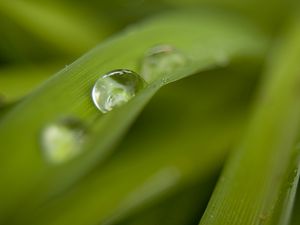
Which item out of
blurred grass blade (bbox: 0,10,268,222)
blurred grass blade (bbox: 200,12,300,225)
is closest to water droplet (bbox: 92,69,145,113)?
blurred grass blade (bbox: 0,10,268,222)

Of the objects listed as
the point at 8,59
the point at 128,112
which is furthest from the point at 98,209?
the point at 8,59

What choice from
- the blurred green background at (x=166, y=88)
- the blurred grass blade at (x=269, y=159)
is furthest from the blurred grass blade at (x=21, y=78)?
the blurred grass blade at (x=269, y=159)

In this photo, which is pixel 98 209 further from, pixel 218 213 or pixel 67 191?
pixel 218 213

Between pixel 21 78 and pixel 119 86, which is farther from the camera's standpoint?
pixel 21 78

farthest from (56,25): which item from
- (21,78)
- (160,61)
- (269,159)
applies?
(269,159)

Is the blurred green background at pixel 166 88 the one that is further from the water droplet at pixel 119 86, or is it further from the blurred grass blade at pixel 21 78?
the water droplet at pixel 119 86

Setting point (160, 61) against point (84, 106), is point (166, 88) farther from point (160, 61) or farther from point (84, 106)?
point (84, 106)
